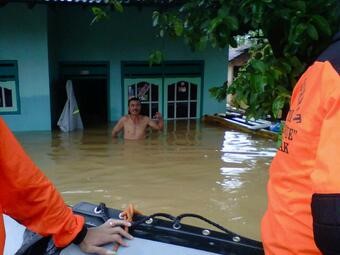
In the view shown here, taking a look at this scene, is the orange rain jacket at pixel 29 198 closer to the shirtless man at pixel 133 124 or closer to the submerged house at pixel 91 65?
the shirtless man at pixel 133 124

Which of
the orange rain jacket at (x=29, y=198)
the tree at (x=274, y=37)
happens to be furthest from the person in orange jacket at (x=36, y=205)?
the tree at (x=274, y=37)

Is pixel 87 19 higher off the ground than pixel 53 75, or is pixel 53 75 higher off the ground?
pixel 87 19

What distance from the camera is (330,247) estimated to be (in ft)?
3.29

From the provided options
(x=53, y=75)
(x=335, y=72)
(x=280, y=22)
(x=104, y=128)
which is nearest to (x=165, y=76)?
(x=104, y=128)

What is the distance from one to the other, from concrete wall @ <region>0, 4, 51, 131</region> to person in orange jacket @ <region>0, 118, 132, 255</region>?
821 cm

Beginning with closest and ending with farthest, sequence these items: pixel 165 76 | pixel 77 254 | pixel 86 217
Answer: pixel 77 254 < pixel 86 217 < pixel 165 76

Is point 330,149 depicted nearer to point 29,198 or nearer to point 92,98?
point 29,198

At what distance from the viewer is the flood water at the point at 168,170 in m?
5.18

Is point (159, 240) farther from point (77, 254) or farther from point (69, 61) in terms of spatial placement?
point (69, 61)

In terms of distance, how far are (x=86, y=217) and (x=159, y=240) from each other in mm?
375

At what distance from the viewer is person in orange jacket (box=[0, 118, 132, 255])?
1421 mm

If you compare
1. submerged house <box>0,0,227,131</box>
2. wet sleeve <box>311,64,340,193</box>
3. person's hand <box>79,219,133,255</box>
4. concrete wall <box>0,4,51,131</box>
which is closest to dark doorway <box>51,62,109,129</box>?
submerged house <box>0,0,227,131</box>

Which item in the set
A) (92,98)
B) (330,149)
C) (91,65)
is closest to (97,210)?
(330,149)

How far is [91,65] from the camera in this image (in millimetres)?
10656
